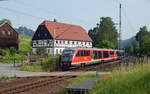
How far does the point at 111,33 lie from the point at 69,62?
5854 centimetres

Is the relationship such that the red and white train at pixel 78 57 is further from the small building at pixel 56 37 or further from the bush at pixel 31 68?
the small building at pixel 56 37

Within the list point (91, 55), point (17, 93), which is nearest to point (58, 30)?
point (91, 55)

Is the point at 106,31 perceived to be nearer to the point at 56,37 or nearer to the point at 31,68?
the point at 56,37

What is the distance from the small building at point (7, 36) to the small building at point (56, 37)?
6.67 metres

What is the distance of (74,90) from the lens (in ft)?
27.2

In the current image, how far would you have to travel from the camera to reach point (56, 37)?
183ft

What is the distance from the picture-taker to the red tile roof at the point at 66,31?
58.2 m

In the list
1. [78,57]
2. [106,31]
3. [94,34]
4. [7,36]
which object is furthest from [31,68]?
[94,34]

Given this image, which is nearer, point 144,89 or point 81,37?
point 144,89

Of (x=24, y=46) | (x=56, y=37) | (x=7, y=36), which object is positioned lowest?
(x=24, y=46)

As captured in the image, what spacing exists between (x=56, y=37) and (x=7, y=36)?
1246 centimetres

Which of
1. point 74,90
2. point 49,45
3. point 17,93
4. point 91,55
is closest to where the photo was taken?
point 74,90

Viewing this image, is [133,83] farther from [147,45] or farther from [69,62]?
[147,45]

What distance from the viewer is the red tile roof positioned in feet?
191
